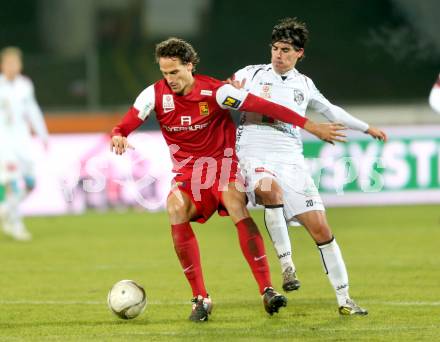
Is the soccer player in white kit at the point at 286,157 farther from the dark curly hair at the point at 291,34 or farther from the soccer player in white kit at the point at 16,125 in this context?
the soccer player in white kit at the point at 16,125

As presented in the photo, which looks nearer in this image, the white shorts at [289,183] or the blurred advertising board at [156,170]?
the white shorts at [289,183]

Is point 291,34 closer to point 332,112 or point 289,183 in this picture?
point 332,112

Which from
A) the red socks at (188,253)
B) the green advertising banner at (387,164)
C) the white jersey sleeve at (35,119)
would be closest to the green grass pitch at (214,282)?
the red socks at (188,253)

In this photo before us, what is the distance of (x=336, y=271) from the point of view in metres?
7.38

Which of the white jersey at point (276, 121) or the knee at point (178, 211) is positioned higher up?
the white jersey at point (276, 121)

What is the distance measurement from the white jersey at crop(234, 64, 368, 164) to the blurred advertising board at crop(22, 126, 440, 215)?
7.73 metres

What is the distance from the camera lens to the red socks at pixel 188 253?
→ 7.42 metres

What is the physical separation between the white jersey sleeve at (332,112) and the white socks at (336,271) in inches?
35.9

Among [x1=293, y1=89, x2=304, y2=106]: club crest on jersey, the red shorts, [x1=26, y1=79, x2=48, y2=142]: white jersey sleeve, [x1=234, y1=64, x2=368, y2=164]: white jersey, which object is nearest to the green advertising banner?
[x1=26, y1=79, x2=48, y2=142]: white jersey sleeve

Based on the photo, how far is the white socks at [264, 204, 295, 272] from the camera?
7652 millimetres

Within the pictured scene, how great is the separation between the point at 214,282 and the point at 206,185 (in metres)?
2.10

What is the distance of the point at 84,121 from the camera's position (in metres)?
17.5

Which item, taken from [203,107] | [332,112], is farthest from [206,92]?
[332,112]

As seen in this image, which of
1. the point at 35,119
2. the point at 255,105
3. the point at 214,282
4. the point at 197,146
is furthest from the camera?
the point at 35,119
